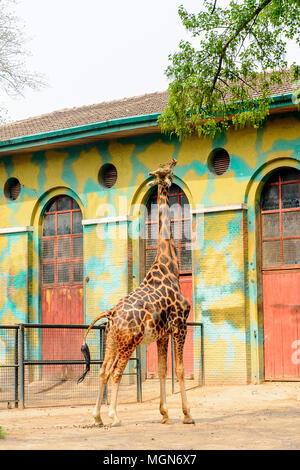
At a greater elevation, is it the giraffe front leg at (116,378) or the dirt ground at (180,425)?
the giraffe front leg at (116,378)

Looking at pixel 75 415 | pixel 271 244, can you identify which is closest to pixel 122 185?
pixel 271 244

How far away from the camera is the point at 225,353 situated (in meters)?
18.2

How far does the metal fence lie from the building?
1.05 meters

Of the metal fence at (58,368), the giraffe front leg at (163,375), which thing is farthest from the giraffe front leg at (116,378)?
the metal fence at (58,368)

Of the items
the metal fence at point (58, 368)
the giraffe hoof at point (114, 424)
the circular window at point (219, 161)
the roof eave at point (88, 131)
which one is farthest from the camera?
the circular window at point (219, 161)

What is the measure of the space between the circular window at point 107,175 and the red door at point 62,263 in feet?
3.54

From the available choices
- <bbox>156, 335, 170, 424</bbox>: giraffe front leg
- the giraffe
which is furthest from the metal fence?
the giraffe

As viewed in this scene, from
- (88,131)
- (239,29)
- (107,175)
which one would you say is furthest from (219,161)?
(239,29)

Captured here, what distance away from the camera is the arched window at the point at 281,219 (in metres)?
18.1

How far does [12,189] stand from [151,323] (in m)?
12.3

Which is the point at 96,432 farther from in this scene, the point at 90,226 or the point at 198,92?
the point at 90,226

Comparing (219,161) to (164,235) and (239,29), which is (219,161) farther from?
(164,235)

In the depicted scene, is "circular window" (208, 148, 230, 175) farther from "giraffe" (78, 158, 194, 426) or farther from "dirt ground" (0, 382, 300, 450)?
"giraffe" (78, 158, 194, 426)

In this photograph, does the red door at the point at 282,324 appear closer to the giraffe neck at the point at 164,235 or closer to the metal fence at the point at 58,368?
the metal fence at the point at 58,368
